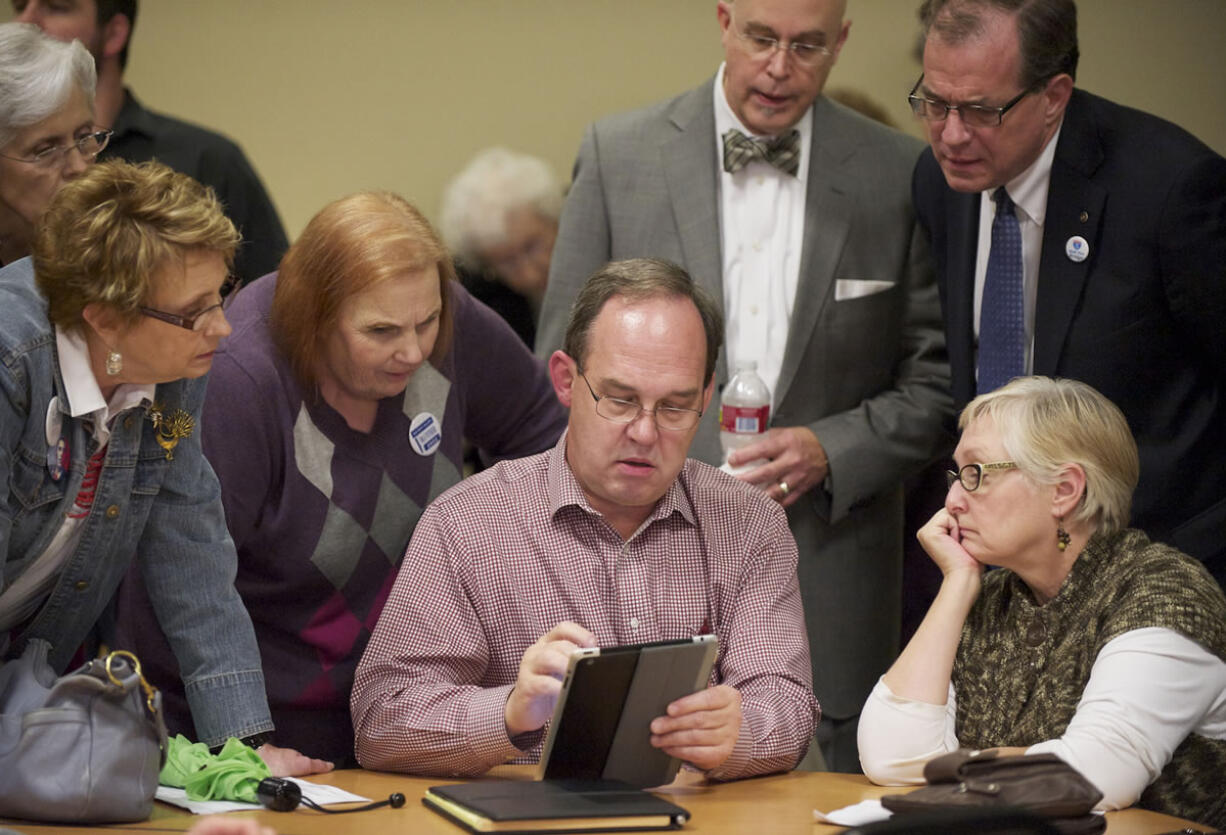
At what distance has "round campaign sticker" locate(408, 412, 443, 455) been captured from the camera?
3.10 m

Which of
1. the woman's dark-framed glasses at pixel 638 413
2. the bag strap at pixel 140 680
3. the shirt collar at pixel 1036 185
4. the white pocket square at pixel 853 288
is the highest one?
the shirt collar at pixel 1036 185

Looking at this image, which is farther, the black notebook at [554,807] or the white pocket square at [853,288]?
the white pocket square at [853,288]

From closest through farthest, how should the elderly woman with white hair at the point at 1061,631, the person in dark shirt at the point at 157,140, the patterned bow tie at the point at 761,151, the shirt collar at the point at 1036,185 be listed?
the elderly woman with white hair at the point at 1061,631 → the shirt collar at the point at 1036,185 → the patterned bow tie at the point at 761,151 → the person in dark shirt at the point at 157,140

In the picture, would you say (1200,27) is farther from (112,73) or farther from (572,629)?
(572,629)

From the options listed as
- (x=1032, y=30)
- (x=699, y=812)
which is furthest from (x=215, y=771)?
(x=1032, y=30)

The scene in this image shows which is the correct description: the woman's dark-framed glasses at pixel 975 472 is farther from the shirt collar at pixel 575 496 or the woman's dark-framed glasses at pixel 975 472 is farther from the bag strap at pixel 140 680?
the bag strap at pixel 140 680

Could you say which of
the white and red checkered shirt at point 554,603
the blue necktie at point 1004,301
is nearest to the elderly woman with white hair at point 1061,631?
the white and red checkered shirt at point 554,603

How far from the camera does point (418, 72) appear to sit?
18.7 feet

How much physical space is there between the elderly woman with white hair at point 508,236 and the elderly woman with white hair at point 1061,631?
267cm

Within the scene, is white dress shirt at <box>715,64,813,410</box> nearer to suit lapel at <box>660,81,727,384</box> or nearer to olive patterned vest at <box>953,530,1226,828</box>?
suit lapel at <box>660,81,727,384</box>

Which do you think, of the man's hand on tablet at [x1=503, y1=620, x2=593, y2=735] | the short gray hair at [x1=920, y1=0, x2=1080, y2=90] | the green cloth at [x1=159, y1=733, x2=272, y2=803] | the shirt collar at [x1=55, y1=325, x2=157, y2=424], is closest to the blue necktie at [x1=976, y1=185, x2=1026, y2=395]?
the short gray hair at [x1=920, y1=0, x2=1080, y2=90]

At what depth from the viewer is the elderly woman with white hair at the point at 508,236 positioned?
524cm

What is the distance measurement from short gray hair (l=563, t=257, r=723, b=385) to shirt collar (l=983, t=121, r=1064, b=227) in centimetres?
77

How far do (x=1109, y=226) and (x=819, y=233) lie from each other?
68cm
